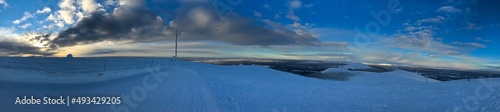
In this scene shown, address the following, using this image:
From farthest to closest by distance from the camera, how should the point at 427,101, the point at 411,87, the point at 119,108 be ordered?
the point at 411,87 → the point at 427,101 → the point at 119,108

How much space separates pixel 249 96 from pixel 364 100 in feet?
18.8

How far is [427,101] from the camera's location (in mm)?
15984

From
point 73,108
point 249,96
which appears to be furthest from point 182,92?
point 73,108

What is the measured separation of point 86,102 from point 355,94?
44.3ft

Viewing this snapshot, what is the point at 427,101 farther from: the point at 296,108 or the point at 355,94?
the point at 296,108

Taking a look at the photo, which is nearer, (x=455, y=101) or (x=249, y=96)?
(x=455, y=101)

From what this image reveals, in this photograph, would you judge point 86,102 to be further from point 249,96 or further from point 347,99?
point 347,99

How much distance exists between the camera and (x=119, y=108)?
12320mm

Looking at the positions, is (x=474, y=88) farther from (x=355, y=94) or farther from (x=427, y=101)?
(x=355, y=94)

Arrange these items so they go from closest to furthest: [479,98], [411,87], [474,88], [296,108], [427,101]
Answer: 1. [296,108]
2. [479,98]
3. [427,101]
4. [474,88]
5. [411,87]

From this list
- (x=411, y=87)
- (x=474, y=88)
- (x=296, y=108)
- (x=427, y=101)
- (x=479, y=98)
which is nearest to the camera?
(x=296, y=108)

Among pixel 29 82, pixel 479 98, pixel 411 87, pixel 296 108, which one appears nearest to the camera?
pixel 296 108

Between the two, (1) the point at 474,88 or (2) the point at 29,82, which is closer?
(1) the point at 474,88

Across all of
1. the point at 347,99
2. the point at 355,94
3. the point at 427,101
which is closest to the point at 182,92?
the point at 347,99
